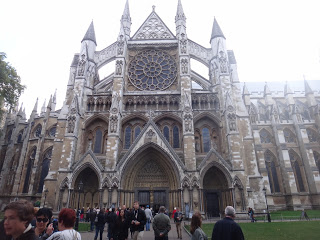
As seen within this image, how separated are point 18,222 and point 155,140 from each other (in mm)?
17657

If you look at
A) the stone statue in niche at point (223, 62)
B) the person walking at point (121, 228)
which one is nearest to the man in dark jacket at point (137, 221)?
the person walking at point (121, 228)

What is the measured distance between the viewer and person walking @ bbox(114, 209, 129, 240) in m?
7.70

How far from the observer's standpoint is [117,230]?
7777 millimetres

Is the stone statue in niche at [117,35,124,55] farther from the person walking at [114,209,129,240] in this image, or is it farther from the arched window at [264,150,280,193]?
the arched window at [264,150,280,193]

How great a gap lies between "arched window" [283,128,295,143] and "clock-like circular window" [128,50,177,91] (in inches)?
821

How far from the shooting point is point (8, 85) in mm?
18875

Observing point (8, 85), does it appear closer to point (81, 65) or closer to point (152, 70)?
point (81, 65)

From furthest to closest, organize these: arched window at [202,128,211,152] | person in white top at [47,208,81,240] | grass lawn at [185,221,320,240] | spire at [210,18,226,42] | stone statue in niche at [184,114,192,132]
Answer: spire at [210,18,226,42] → arched window at [202,128,211,152] → stone statue in niche at [184,114,192,132] → grass lawn at [185,221,320,240] → person in white top at [47,208,81,240]

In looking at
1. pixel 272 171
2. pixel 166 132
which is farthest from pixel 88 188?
pixel 272 171

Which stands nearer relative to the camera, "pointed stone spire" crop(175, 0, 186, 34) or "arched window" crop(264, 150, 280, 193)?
"pointed stone spire" crop(175, 0, 186, 34)

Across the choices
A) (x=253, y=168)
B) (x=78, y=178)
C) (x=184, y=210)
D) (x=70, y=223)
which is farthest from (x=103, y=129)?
(x=70, y=223)

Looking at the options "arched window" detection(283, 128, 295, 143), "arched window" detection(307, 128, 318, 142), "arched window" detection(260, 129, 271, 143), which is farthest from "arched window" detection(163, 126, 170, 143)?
"arched window" detection(307, 128, 318, 142)

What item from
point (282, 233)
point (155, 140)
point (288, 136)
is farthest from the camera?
point (288, 136)

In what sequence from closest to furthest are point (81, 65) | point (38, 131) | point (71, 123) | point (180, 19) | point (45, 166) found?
point (71, 123), point (81, 65), point (180, 19), point (45, 166), point (38, 131)
